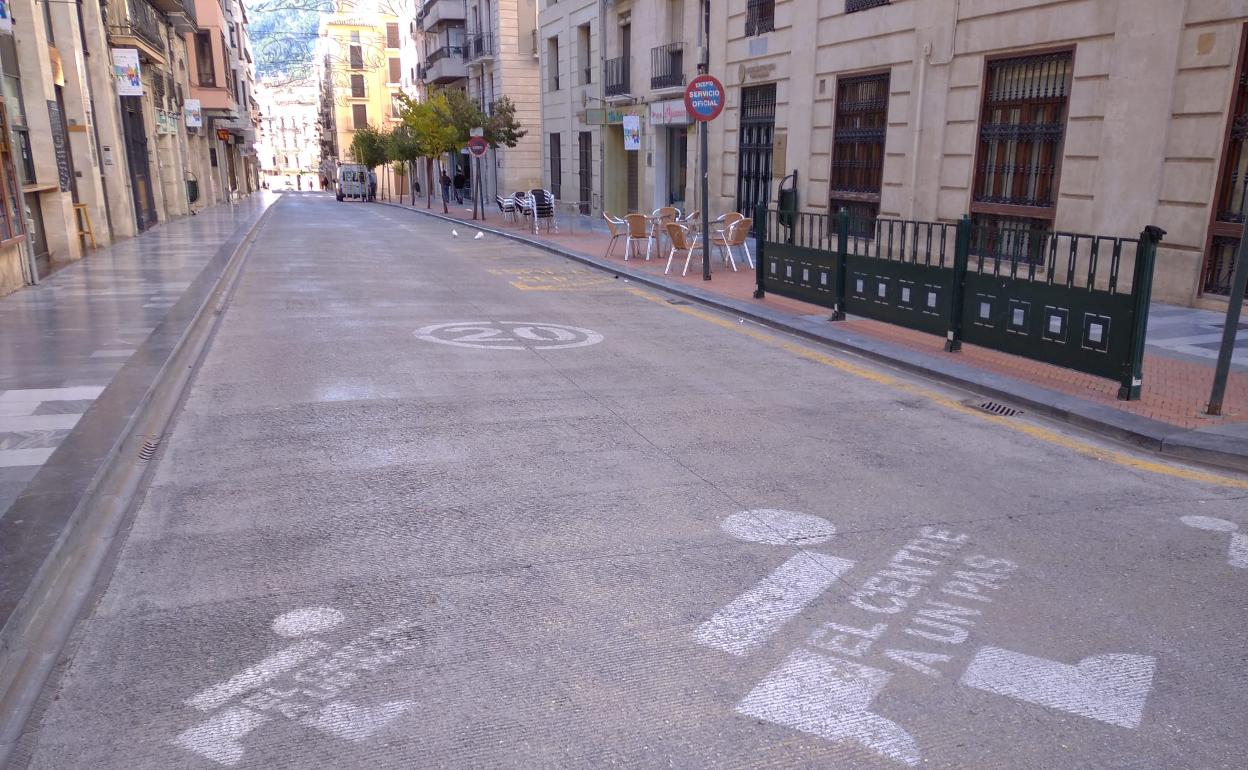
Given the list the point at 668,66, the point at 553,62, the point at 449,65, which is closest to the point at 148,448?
the point at 668,66

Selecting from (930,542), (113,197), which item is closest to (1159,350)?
(930,542)

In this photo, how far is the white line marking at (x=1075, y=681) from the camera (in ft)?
10.1

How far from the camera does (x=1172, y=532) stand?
464 cm

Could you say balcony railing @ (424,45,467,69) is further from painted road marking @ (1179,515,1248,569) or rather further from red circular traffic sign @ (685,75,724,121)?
painted road marking @ (1179,515,1248,569)

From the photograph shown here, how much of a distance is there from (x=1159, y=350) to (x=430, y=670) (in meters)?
8.38

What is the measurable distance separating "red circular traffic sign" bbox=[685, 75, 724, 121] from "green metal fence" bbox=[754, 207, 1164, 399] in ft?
9.12

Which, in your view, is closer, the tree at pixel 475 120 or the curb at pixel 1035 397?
the curb at pixel 1035 397

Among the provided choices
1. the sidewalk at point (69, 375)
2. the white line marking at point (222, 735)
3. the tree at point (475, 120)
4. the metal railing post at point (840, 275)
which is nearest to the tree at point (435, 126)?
the tree at point (475, 120)

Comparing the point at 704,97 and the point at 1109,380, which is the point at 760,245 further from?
the point at 1109,380

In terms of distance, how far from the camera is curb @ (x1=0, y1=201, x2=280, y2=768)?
318 centimetres

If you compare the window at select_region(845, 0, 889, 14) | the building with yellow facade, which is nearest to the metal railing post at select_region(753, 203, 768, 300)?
the window at select_region(845, 0, 889, 14)

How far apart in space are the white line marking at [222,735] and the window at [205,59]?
1756 inches

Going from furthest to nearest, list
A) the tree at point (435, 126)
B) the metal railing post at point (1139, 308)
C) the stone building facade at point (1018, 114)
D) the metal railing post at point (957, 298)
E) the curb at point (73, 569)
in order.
Result: the tree at point (435, 126) → the stone building facade at point (1018, 114) → the metal railing post at point (957, 298) → the metal railing post at point (1139, 308) → the curb at point (73, 569)

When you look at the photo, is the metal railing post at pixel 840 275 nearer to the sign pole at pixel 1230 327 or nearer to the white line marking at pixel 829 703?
the sign pole at pixel 1230 327
